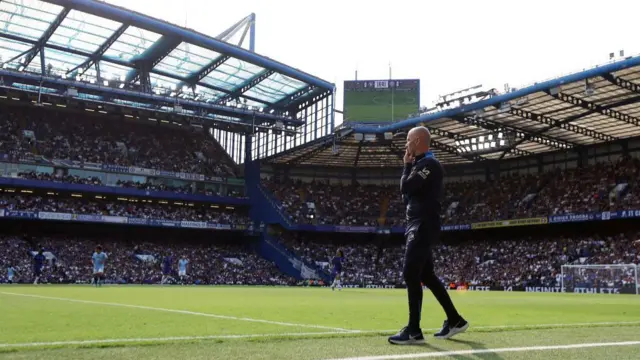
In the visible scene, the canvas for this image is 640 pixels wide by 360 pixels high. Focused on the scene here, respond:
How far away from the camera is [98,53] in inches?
1786

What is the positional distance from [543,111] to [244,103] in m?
24.9

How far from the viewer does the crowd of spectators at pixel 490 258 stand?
4206cm

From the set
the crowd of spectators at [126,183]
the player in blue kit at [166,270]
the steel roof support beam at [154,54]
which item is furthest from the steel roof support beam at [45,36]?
the player in blue kit at [166,270]

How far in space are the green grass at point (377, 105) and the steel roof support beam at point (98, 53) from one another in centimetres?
2014

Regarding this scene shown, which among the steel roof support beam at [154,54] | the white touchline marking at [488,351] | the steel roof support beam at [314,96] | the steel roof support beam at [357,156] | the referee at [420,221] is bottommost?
the white touchline marking at [488,351]

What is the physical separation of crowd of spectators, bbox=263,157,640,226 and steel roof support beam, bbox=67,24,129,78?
2062 centimetres

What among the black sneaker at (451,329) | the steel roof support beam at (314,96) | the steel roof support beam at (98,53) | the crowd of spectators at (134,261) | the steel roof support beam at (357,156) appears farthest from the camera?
the steel roof support beam at (314,96)

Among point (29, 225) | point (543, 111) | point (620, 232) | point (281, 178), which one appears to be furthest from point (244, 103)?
point (620, 232)

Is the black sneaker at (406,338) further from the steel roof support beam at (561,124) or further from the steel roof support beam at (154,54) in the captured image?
the steel roof support beam at (154,54)

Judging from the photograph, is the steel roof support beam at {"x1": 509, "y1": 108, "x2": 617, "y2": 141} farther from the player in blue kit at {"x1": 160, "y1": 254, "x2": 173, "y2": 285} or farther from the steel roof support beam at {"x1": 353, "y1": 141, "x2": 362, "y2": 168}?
the player in blue kit at {"x1": 160, "y1": 254, "x2": 173, "y2": 285}

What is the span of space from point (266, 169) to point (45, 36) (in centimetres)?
2583

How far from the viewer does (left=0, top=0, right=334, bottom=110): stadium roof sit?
132 feet

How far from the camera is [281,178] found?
63.0 m

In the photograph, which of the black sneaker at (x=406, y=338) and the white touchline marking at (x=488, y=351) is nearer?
the white touchline marking at (x=488, y=351)
